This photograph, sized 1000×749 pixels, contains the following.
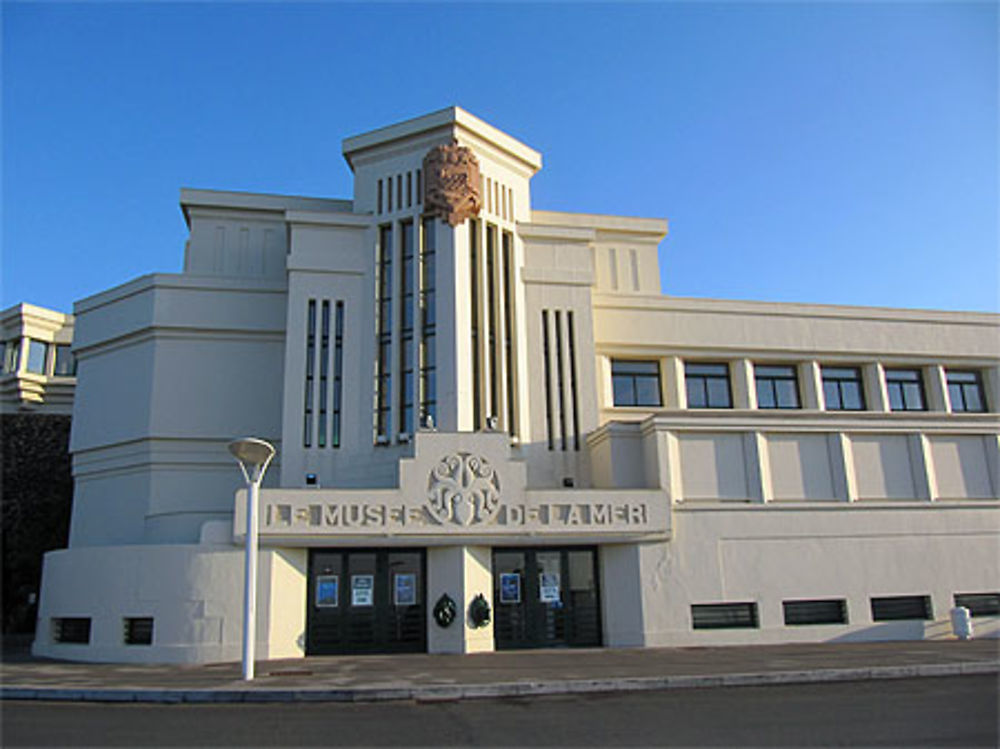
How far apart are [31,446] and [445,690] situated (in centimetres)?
2751

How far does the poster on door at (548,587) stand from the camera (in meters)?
21.0

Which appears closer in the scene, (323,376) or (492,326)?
(323,376)

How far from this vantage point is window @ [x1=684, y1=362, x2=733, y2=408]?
28172 millimetres

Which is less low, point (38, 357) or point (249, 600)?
point (38, 357)

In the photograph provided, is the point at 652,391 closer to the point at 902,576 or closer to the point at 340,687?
the point at 902,576

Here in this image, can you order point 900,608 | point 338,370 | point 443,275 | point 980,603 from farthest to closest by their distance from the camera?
point 338,370 → point 443,275 → point 980,603 → point 900,608

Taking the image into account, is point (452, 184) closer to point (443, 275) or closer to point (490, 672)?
point (443, 275)

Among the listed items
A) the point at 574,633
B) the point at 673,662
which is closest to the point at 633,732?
the point at 673,662

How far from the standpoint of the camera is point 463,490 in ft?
66.5

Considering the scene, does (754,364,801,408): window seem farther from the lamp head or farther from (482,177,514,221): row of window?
the lamp head

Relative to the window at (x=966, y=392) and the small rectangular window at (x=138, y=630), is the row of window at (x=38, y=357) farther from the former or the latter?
the window at (x=966, y=392)

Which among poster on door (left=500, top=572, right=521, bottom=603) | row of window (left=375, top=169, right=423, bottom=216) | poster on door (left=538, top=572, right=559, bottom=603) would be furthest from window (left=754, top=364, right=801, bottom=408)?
row of window (left=375, top=169, right=423, bottom=216)

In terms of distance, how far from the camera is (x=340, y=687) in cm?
1286

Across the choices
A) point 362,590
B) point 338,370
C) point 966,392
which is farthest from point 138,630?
point 966,392
